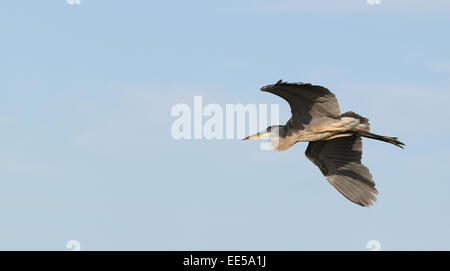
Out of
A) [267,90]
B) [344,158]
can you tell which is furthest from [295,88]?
[344,158]

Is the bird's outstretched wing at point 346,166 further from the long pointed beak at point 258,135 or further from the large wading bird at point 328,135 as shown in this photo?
the long pointed beak at point 258,135

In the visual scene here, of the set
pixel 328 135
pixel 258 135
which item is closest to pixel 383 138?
pixel 328 135

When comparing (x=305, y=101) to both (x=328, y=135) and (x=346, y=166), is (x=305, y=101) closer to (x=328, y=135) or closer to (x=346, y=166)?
(x=328, y=135)

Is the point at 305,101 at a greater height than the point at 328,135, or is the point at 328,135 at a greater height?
the point at 305,101

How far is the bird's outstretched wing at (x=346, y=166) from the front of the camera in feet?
63.2

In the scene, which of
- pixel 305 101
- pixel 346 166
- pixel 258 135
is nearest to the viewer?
pixel 305 101

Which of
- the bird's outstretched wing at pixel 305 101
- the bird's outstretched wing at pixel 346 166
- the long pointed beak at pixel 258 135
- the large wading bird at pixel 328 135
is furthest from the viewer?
the bird's outstretched wing at pixel 346 166

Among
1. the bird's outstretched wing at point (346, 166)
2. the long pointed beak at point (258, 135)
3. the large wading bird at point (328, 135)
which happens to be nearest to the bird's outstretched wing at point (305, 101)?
→ the large wading bird at point (328, 135)

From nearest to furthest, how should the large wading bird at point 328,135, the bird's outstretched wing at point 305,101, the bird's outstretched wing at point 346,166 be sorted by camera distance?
the bird's outstretched wing at point 305,101
the large wading bird at point 328,135
the bird's outstretched wing at point 346,166

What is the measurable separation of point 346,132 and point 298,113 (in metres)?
1.27

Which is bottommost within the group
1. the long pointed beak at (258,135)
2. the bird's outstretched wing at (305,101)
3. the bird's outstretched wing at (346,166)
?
the bird's outstretched wing at (346,166)

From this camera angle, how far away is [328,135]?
18.2 meters

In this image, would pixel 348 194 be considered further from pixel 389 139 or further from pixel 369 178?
pixel 389 139

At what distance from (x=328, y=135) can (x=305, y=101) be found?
1221 mm
